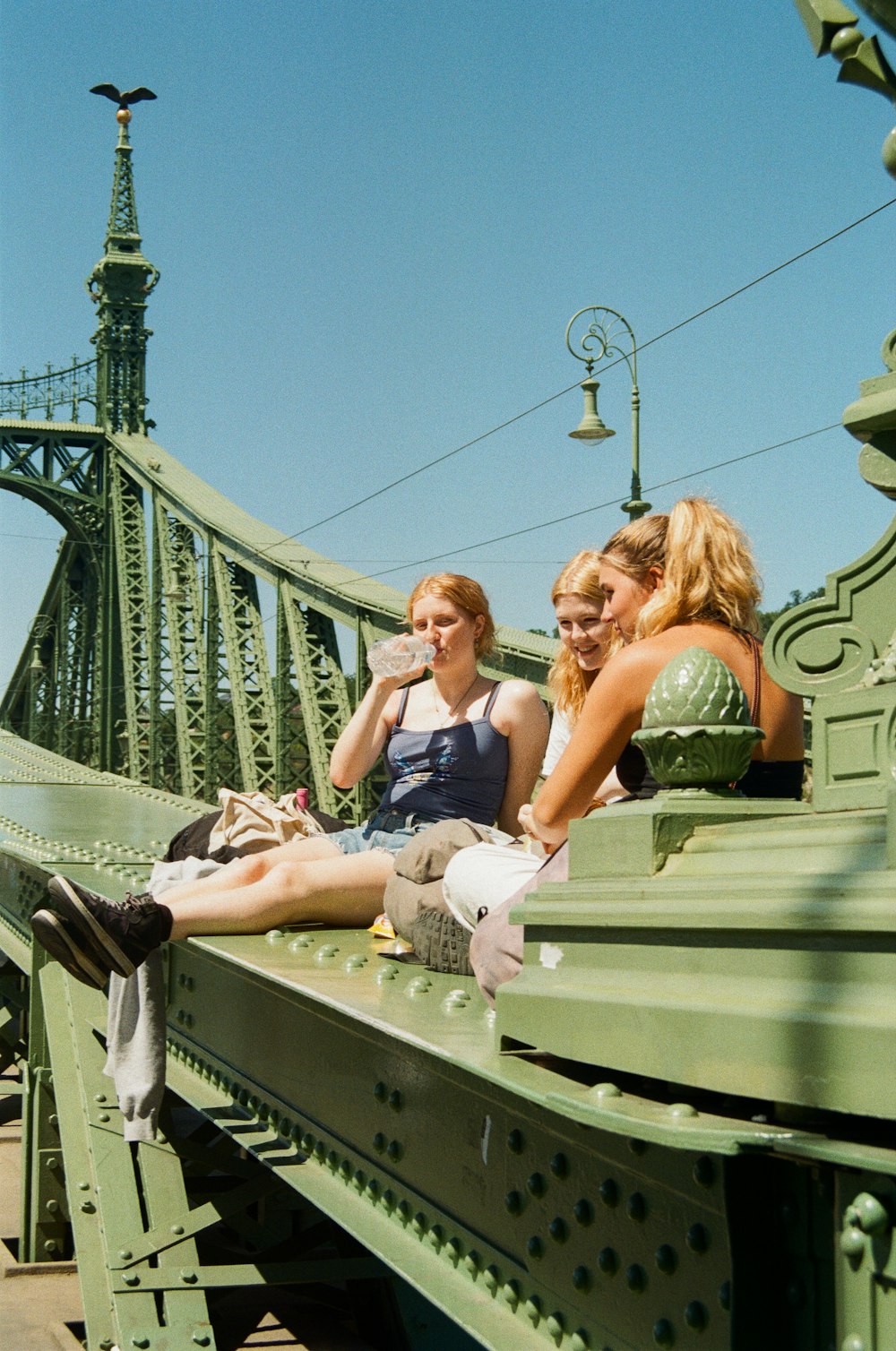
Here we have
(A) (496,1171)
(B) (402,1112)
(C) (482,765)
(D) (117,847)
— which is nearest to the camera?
(A) (496,1171)

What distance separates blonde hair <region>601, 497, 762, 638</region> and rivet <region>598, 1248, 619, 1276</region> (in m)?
1.19

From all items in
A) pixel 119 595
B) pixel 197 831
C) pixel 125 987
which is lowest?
pixel 125 987

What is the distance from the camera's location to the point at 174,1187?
4777 mm

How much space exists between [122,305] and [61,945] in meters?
27.0

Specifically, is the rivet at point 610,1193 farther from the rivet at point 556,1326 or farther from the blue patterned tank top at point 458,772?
the blue patterned tank top at point 458,772

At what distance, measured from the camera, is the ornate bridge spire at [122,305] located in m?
28.6

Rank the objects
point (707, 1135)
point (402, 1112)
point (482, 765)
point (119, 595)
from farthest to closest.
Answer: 1. point (119, 595)
2. point (482, 765)
3. point (402, 1112)
4. point (707, 1135)

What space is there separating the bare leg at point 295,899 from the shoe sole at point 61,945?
0.70ft

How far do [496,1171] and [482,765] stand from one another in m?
2.09

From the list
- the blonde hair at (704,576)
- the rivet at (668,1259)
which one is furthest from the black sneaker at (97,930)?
the rivet at (668,1259)

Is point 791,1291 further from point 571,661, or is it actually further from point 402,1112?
point 571,661

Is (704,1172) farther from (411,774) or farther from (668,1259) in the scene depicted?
(411,774)

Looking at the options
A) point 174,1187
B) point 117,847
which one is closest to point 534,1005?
point 174,1187

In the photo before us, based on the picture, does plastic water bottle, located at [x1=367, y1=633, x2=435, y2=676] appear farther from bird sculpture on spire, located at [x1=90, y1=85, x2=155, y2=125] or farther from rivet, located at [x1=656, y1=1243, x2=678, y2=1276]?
bird sculpture on spire, located at [x1=90, y1=85, x2=155, y2=125]
